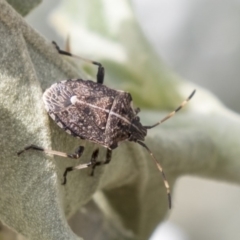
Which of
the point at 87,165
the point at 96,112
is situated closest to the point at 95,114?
the point at 96,112

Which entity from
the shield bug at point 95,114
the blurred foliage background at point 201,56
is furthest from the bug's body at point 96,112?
the blurred foliage background at point 201,56

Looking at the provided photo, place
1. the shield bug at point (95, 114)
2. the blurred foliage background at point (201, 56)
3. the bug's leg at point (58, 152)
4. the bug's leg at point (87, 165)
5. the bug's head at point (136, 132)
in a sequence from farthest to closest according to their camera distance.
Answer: the blurred foliage background at point (201, 56)
the bug's head at point (136, 132)
the shield bug at point (95, 114)
the bug's leg at point (87, 165)
the bug's leg at point (58, 152)

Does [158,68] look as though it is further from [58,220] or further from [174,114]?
[58,220]

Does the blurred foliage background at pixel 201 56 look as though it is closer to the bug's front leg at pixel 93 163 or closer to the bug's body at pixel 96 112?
the bug's body at pixel 96 112

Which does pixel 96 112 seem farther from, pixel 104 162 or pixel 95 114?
pixel 104 162

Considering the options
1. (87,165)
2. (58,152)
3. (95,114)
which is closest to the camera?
(58,152)

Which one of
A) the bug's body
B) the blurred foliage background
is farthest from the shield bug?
the blurred foliage background

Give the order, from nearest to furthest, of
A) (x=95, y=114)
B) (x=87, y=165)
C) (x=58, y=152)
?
1. (x=58, y=152)
2. (x=87, y=165)
3. (x=95, y=114)

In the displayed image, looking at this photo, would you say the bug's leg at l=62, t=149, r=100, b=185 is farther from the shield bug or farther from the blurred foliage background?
the blurred foliage background

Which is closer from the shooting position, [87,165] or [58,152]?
[58,152]
